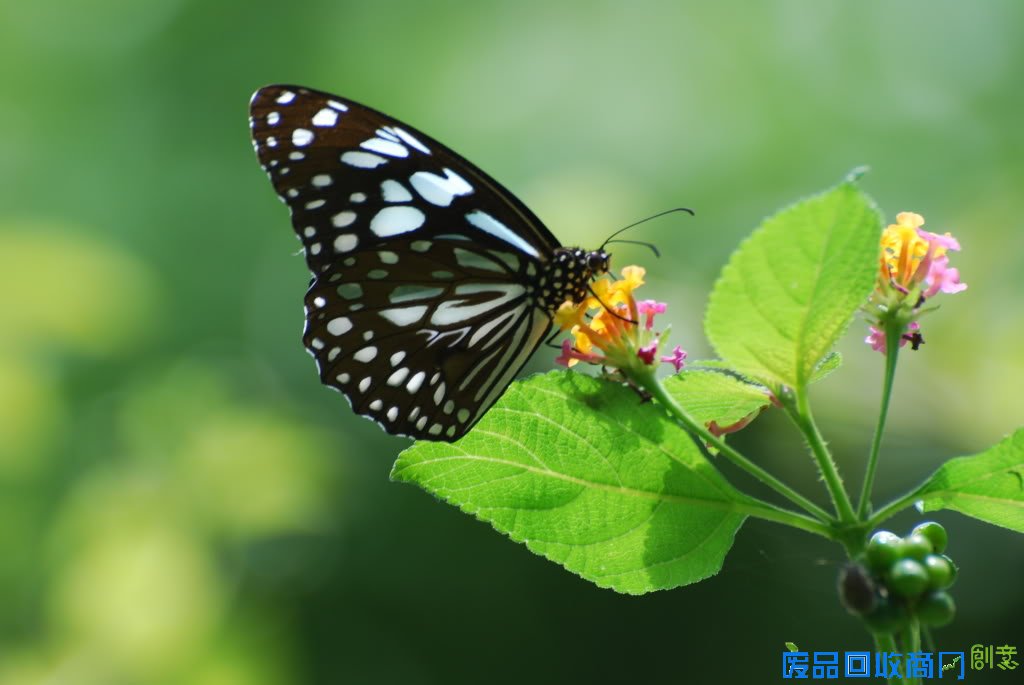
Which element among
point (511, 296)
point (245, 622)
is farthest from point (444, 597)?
point (511, 296)

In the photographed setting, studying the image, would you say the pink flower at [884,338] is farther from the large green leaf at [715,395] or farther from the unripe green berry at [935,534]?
the unripe green berry at [935,534]

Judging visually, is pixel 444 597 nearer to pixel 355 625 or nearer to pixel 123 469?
pixel 355 625

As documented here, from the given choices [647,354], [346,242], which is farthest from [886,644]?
[346,242]

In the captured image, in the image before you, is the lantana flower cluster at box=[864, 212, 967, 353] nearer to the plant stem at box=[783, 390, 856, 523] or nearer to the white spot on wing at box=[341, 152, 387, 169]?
the plant stem at box=[783, 390, 856, 523]

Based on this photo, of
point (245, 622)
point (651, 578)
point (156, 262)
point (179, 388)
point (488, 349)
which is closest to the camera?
point (651, 578)

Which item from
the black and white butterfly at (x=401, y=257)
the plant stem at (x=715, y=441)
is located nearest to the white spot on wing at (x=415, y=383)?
the black and white butterfly at (x=401, y=257)
